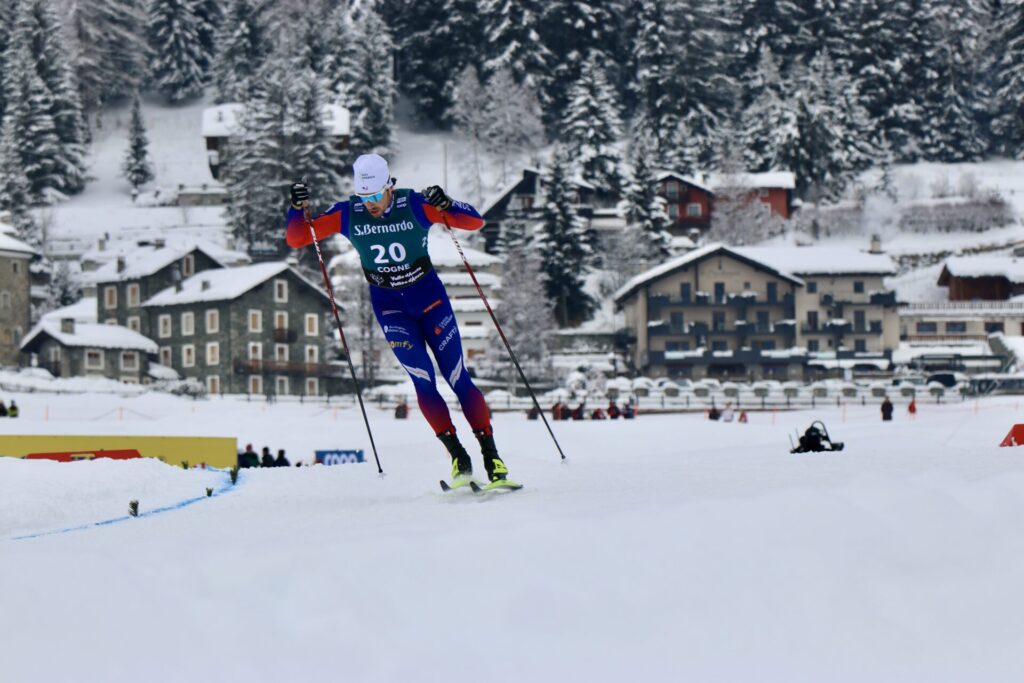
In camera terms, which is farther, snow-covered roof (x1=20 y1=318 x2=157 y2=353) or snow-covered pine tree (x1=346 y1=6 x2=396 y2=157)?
snow-covered pine tree (x1=346 y1=6 x2=396 y2=157)

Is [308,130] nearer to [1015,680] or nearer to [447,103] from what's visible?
[447,103]

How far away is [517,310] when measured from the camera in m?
68.4

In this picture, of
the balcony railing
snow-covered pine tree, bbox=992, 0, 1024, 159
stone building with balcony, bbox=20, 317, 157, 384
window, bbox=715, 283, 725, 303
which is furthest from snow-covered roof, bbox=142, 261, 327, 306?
snow-covered pine tree, bbox=992, 0, 1024, 159

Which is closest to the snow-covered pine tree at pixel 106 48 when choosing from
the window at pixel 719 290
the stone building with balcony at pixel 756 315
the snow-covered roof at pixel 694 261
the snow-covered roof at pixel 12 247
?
the snow-covered roof at pixel 12 247

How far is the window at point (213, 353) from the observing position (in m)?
65.4

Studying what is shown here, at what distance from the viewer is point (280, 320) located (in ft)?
218

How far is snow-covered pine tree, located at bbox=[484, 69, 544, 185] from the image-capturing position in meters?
101

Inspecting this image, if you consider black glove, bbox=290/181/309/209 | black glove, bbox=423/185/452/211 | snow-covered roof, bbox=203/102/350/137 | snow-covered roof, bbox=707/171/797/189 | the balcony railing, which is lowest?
the balcony railing

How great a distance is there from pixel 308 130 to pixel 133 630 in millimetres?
84303

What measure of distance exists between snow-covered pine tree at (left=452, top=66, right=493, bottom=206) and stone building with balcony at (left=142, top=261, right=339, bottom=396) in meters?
35.4

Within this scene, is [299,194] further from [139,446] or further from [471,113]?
[471,113]

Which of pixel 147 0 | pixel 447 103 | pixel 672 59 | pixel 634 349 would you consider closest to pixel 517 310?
pixel 634 349

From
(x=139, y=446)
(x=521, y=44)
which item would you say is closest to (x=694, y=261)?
(x=521, y=44)

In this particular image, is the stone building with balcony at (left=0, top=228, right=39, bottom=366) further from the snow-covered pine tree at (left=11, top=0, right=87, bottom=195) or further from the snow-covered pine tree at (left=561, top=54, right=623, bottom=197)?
the snow-covered pine tree at (left=561, top=54, right=623, bottom=197)
